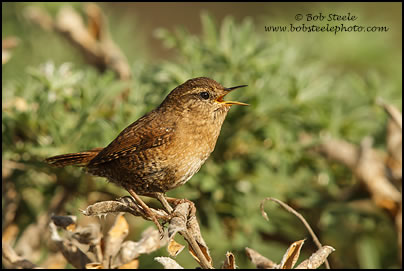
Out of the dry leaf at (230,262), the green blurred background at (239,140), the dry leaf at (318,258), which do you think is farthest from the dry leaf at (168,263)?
the green blurred background at (239,140)

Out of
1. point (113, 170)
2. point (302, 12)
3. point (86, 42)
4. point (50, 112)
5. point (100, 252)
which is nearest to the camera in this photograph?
point (100, 252)

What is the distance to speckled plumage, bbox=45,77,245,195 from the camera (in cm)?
223

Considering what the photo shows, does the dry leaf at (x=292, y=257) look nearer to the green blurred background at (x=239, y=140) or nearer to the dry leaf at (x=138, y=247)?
the dry leaf at (x=138, y=247)

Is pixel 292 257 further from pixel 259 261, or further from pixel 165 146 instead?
pixel 165 146

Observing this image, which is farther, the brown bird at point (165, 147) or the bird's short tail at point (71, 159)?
the bird's short tail at point (71, 159)

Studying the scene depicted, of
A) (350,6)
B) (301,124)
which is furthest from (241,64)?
(350,6)

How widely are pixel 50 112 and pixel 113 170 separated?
0.66 meters

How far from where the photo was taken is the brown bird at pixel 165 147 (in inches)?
87.7

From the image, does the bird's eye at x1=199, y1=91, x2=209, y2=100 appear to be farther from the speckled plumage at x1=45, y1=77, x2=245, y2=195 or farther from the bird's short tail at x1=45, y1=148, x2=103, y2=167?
the bird's short tail at x1=45, y1=148, x2=103, y2=167

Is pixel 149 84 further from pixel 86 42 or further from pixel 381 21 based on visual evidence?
pixel 381 21

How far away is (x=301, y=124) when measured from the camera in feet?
10.2

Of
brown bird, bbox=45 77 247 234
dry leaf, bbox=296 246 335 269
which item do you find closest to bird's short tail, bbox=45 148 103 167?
brown bird, bbox=45 77 247 234

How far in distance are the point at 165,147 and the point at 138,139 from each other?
0.14 meters

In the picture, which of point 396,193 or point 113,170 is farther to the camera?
point 396,193
